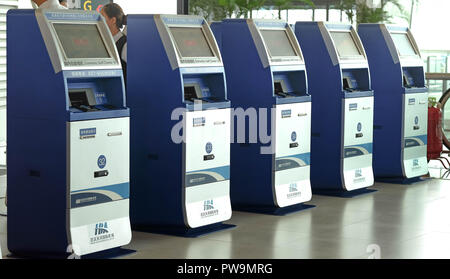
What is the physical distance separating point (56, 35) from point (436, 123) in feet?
18.0

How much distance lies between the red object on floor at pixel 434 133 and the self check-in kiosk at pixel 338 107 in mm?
1538

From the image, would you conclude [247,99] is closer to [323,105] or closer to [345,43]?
[323,105]

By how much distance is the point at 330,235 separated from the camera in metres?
6.27

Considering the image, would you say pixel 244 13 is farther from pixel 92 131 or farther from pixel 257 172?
pixel 92 131

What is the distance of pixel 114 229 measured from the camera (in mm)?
5520

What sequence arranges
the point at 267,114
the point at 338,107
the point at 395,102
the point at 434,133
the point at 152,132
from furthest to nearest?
the point at 434,133, the point at 395,102, the point at 338,107, the point at 267,114, the point at 152,132

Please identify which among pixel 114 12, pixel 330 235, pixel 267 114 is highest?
pixel 114 12

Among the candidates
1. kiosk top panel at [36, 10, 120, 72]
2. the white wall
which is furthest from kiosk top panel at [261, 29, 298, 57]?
the white wall

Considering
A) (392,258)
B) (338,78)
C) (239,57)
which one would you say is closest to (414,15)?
(338,78)

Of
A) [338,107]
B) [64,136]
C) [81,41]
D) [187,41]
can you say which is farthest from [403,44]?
[64,136]

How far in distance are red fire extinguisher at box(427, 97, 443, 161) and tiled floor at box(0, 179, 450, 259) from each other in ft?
5.90

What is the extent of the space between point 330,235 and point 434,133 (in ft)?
12.1

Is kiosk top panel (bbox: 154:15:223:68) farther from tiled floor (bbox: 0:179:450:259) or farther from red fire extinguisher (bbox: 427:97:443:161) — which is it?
red fire extinguisher (bbox: 427:97:443:161)

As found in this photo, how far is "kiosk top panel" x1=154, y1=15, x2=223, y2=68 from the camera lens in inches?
236
